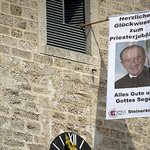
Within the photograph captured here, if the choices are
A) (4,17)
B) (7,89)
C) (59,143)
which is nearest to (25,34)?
(4,17)

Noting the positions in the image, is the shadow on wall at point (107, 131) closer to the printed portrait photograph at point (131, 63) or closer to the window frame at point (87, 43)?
the window frame at point (87, 43)

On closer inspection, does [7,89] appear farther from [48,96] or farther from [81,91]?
[81,91]

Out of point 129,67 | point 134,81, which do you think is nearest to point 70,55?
point 129,67

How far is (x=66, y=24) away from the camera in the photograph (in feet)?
38.6

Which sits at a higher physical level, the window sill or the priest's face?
the window sill

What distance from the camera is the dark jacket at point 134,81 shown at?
10312 millimetres

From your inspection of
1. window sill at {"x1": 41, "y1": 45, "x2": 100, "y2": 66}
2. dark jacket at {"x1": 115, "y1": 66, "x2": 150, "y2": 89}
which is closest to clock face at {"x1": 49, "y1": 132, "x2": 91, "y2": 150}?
dark jacket at {"x1": 115, "y1": 66, "x2": 150, "y2": 89}

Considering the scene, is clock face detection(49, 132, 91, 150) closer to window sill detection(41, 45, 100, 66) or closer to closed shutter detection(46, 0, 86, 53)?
window sill detection(41, 45, 100, 66)

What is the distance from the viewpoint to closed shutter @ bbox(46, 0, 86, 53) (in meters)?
11.5

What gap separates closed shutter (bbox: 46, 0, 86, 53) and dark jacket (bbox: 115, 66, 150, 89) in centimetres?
160

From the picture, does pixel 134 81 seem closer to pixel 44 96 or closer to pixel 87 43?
pixel 44 96

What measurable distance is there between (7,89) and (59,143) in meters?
1.24

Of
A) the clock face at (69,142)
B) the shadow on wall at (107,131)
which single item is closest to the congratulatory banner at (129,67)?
the clock face at (69,142)

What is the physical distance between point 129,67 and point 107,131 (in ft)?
4.71
